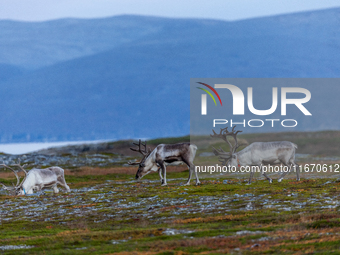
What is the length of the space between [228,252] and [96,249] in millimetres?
5454

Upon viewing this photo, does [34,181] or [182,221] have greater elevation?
[34,181]

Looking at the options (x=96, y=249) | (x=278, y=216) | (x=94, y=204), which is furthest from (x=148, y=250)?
(x=94, y=204)

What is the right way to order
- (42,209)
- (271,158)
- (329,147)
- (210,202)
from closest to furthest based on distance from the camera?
1. (210,202)
2. (42,209)
3. (271,158)
4. (329,147)

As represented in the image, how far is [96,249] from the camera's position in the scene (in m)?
19.5

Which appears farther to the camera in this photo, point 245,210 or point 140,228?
point 245,210

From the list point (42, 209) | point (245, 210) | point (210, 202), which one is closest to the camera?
point (245, 210)

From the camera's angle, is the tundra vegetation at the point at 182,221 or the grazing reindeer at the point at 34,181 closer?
the tundra vegetation at the point at 182,221

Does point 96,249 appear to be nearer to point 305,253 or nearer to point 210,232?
point 210,232

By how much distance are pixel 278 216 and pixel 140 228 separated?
23.1ft

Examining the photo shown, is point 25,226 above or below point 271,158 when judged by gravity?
below

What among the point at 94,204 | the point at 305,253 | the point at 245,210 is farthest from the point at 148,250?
the point at 94,204

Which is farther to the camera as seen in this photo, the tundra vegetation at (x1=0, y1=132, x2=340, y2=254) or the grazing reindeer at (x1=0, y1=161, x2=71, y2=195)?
the grazing reindeer at (x1=0, y1=161, x2=71, y2=195)

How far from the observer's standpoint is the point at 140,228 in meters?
24.3

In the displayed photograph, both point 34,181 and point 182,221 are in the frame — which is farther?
point 34,181
